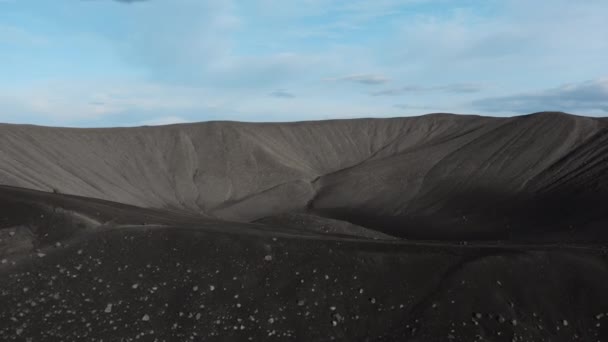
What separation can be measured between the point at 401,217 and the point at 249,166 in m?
17.2

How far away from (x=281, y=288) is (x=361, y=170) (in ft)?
132

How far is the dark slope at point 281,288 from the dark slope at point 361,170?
17.6 metres

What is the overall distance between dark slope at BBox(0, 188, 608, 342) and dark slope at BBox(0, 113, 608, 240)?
17.6 meters

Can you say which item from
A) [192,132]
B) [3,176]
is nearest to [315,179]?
[192,132]

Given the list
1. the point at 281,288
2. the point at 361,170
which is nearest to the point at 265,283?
the point at 281,288

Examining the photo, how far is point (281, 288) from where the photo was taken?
15.9 m

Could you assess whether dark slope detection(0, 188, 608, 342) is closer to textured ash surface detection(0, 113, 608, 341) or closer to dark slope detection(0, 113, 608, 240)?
textured ash surface detection(0, 113, 608, 341)

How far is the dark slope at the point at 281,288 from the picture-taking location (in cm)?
1466

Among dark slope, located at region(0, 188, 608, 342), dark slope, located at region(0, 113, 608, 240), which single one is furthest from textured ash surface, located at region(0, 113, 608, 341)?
dark slope, located at region(0, 113, 608, 240)

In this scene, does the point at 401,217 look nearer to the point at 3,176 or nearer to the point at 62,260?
the point at 3,176

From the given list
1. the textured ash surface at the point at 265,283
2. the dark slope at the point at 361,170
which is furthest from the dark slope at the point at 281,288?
the dark slope at the point at 361,170

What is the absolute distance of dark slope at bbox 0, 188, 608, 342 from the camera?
1466 centimetres

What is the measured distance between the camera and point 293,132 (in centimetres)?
6575

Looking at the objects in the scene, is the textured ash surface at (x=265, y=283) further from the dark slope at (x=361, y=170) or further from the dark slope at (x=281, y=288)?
the dark slope at (x=361, y=170)
